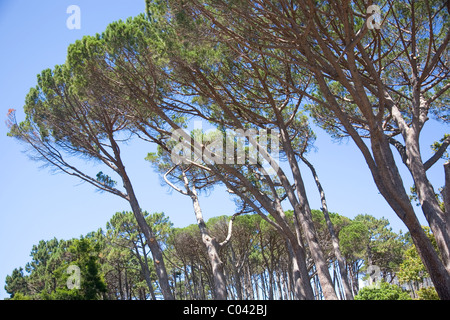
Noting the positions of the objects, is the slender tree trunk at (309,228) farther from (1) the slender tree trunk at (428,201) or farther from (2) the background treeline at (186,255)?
(2) the background treeline at (186,255)

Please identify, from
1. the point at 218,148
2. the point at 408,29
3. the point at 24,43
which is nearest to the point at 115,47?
the point at 24,43

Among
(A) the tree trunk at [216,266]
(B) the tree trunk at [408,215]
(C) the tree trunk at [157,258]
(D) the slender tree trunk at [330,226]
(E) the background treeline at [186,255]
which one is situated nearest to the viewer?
(B) the tree trunk at [408,215]

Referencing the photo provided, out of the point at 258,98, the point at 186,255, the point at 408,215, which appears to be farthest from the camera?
the point at 186,255

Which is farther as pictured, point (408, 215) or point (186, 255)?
point (186, 255)

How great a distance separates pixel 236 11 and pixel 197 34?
0.76 meters

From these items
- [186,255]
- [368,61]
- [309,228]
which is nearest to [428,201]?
[309,228]

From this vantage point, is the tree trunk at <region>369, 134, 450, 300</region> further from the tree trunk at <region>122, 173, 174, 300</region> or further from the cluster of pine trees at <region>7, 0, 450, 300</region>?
the tree trunk at <region>122, 173, 174, 300</region>

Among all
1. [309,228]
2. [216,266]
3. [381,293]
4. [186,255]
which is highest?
[186,255]

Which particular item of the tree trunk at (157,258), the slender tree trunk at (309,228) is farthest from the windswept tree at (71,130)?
the slender tree trunk at (309,228)

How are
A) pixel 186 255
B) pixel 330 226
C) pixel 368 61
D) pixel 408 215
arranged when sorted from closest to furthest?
pixel 408 215 → pixel 368 61 → pixel 330 226 → pixel 186 255

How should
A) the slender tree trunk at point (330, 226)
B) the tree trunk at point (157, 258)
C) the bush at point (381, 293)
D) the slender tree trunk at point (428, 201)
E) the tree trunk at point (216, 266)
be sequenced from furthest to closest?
the slender tree trunk at point (330, 226)
the bush at point (381, 293)
the tree trunk at point (216, 266)
the tree trunk at point (157, 258)
the slender tree trunk at point (428, 201)

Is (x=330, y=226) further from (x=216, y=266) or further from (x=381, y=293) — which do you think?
(x=216, y=266)

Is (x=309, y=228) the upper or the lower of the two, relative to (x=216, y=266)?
upper

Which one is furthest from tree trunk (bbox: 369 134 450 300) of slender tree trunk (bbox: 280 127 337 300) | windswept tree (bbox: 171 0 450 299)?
slender tree trunk (bbox: 280 127 337 300)
